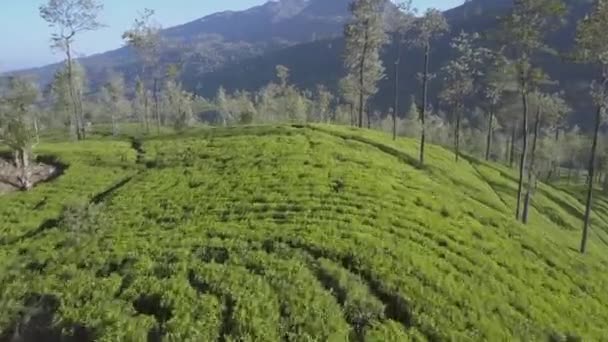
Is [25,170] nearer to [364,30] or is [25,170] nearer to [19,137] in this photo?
[19,137]

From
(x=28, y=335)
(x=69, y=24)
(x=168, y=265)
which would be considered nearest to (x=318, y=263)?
(x=168, y=265)

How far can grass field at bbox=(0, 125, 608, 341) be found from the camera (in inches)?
1127

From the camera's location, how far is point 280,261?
105 feet

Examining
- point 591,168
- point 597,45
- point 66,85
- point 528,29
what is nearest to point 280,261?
point 591,168

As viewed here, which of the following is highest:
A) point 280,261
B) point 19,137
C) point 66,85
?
point 19,137

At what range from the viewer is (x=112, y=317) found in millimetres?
28188

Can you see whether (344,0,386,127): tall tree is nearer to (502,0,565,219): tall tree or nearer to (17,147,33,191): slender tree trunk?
(502,0,565,219): tall tree

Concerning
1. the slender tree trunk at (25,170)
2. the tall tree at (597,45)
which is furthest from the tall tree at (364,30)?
the slender tree trunk at (25,170)

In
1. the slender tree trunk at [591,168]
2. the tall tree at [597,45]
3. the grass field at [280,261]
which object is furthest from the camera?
the slender tree trunk at [591,168]

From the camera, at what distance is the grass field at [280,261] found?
28.6 meters

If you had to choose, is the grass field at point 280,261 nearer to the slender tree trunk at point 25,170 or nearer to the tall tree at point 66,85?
the slender tree trunk at point 25,170

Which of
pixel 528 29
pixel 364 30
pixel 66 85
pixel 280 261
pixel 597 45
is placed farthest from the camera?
pixel 66 85

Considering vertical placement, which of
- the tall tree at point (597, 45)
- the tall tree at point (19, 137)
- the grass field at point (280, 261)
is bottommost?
the grass field at point (280, 261)

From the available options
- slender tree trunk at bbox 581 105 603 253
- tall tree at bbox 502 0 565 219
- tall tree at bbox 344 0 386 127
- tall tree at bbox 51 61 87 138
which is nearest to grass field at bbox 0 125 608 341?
slender tree trunk at bbox 581 105 603 253
